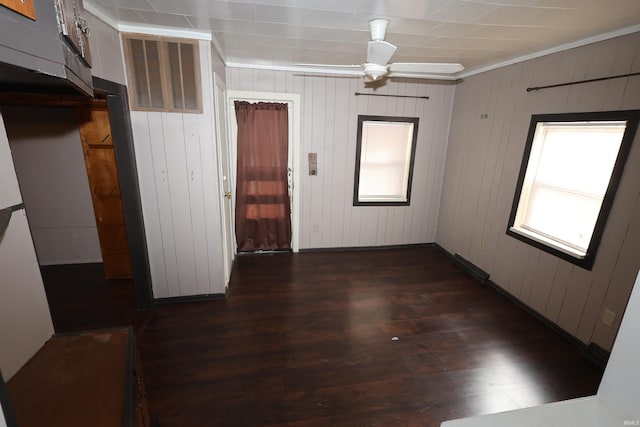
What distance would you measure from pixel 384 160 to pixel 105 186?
354 cm

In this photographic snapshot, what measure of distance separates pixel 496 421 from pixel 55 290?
13.4 feet

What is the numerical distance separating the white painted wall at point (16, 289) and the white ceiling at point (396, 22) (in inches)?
58.2

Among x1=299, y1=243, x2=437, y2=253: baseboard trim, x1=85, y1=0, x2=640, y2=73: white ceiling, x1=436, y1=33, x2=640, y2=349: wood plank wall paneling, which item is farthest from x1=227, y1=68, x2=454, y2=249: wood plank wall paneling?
x1=85, y1=0, x2=640, y2=73: white ceiling

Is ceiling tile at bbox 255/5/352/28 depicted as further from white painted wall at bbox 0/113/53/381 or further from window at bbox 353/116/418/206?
window at bbox 353/116/418/206

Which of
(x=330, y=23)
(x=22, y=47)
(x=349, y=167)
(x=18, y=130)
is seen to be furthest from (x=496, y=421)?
(x=18, y=130)

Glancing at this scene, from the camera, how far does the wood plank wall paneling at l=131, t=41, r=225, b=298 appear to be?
252 centimetres

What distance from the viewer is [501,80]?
3184mm

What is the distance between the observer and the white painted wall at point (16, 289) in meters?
1.04

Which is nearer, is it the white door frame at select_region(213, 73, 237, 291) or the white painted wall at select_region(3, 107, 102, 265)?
the white door frame at select_region(213, 73, 237, 291)

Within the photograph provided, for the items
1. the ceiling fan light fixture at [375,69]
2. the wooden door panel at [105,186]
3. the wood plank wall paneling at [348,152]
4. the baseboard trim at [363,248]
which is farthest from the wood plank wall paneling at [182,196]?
the baseboard trim at [363,248]

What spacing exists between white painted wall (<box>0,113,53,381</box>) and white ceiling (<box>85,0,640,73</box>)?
1479 millimetres

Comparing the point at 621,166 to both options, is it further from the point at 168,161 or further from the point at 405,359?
the point at 168,161

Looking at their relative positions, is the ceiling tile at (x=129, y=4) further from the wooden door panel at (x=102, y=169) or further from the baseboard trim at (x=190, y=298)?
the baseboard trim at (x=190, y=298)

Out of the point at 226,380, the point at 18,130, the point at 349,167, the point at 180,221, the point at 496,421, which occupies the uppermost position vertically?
the point at 18,130
